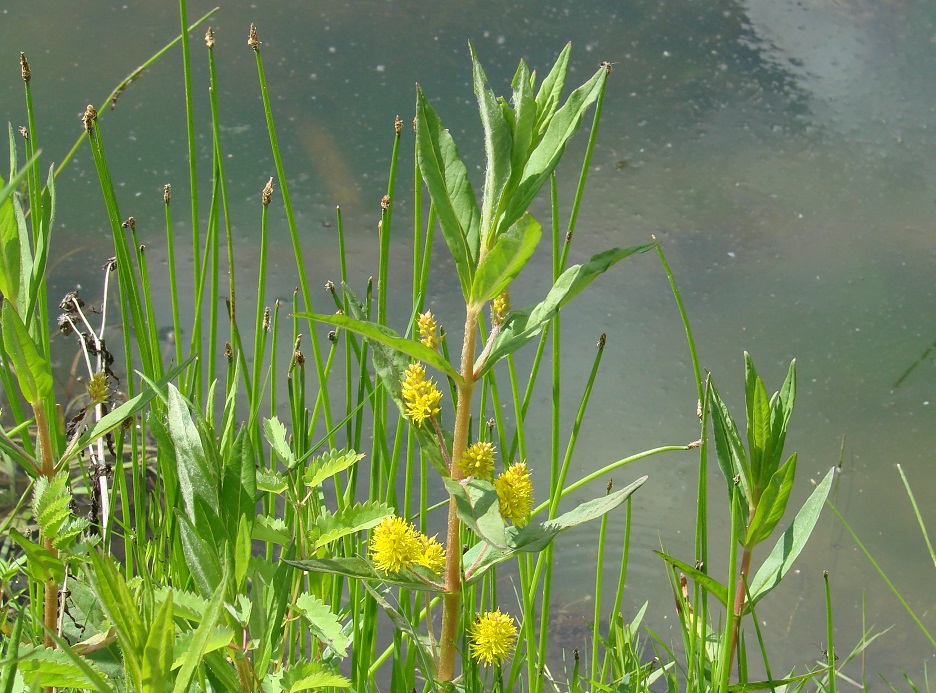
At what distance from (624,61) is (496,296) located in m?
2.26

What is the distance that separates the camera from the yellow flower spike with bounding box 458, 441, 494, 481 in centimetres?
60

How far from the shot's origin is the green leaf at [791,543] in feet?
2.25

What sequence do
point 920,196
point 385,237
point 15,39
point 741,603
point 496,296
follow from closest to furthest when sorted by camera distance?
point 496,296 → point 741,603 → point 385,237 → point 920,196 → point 15,39

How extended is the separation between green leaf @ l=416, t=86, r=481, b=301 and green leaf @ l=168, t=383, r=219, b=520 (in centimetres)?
19

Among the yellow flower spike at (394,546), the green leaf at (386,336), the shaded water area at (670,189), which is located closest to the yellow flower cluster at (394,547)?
the yellow flower spike at (394,546)

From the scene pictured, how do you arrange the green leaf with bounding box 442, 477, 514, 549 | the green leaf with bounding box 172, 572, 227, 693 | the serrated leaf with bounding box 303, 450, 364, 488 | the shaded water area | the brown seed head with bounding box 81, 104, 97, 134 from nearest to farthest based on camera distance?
the green leaf with bounding box 172, 572, 227, 693
the green leaf with bounding box 442, 477, 514, 549
the serrated leaf with bounding box 303, 450, 364, 488
the brown seed head with bounding box 81, 104, 97, 134
the shaded water area

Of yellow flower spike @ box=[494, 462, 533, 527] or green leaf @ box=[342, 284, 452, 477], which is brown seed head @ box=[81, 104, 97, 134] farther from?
yellow flower spike @ box=[494, 462, 533, 527]

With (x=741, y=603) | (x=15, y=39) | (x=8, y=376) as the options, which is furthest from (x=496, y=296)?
(x=15, y=39)

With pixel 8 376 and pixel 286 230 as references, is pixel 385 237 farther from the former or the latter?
pixel 286 230

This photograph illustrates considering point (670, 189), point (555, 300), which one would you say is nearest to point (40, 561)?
point (555, 300)

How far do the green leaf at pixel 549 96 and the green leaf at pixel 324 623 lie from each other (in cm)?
33

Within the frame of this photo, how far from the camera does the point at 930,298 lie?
219 centimetres

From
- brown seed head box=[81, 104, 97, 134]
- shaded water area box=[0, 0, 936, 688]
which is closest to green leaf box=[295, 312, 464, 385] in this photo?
brown seed head box=[81, 104, 97, 134]

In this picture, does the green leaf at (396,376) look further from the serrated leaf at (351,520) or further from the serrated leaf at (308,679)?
the serrated leaf at (308,679)
